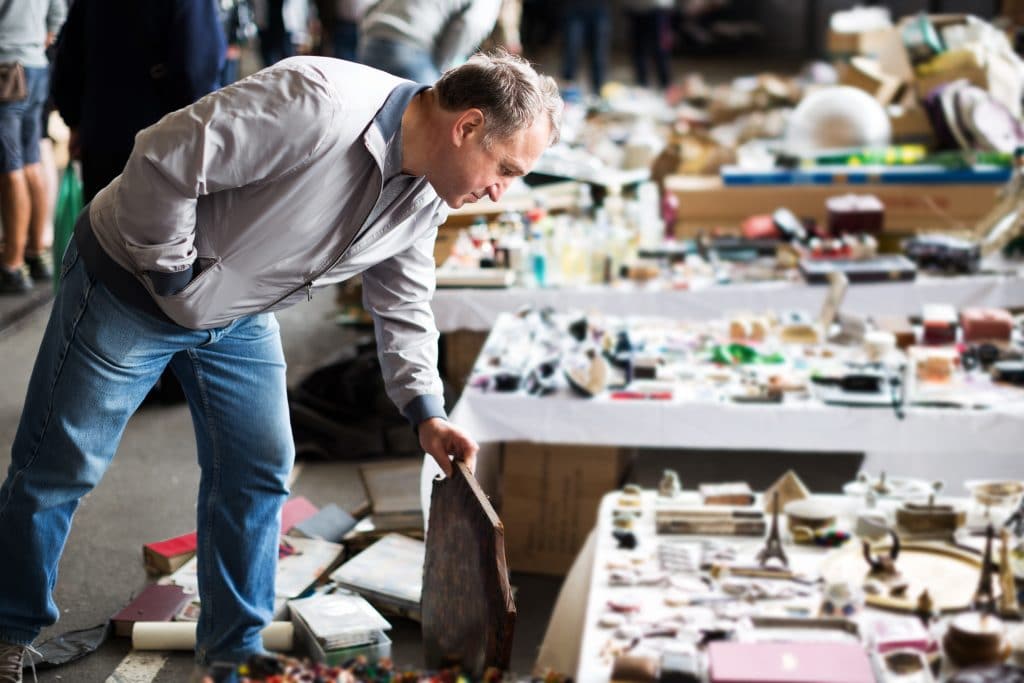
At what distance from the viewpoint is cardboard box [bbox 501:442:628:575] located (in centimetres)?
354

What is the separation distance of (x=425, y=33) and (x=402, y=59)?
0.12 m

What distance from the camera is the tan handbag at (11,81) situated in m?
4.98

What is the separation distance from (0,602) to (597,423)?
58.7 inches

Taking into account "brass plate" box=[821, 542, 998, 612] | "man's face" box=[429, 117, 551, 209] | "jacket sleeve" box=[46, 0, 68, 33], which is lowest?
"brass plate" box=[821, 542, 998, 612]

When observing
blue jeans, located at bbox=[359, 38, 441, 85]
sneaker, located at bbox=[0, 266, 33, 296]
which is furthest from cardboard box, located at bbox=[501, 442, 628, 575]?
sneaker, located at bbox=[0, 266, 33, 296]

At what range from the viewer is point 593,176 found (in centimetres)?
514

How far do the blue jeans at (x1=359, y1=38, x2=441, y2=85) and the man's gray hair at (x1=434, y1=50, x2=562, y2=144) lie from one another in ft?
8.84

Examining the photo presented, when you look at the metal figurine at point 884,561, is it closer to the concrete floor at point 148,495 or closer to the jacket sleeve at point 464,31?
the concrete floor at point 148,495

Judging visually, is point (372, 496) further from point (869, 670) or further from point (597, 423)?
point (869, 670)

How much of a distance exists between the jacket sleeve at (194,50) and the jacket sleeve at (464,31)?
0.90 metres

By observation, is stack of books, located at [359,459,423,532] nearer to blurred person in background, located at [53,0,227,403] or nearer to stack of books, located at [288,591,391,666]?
stack of books, located at [288,591,391,666]

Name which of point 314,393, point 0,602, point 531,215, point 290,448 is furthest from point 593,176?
point 0,602

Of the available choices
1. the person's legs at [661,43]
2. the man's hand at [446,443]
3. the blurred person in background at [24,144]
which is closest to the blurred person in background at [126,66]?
the blurred person in background at [24,144]

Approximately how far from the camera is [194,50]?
381 centimetres
